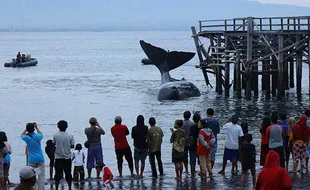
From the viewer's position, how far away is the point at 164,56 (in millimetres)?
48969

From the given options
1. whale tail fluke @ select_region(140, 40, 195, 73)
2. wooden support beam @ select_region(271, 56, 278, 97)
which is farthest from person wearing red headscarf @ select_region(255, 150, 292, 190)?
whale tail fluke @ select_region(140, 40, 195, 73)

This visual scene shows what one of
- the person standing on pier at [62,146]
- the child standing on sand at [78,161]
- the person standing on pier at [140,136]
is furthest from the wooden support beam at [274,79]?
the person standing on pier at [62,146]

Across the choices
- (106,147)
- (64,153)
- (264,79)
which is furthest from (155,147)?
(264,79)

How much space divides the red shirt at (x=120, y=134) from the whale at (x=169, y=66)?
28.4 meters

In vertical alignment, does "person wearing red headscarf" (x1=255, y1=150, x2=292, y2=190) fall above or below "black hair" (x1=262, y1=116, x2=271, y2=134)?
below

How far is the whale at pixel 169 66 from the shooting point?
4769cm

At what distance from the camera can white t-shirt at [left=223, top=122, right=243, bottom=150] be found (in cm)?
1864

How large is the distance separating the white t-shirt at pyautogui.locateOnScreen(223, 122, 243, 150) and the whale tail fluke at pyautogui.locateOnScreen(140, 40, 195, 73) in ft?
95.5

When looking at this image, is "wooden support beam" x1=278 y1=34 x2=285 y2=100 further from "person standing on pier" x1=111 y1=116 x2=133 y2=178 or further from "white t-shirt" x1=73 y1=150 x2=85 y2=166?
"white t-shirt" x1=73 y1=150 x2=85 y2=166

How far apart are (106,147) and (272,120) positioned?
13885mm

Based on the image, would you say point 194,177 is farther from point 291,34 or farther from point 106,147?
point 291,34

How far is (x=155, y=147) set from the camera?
18.8 metres

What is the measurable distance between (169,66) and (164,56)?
3.36 ft

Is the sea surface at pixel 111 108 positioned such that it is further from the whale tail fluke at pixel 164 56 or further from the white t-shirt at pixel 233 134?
the whale tail fluke at pixel 164 56
